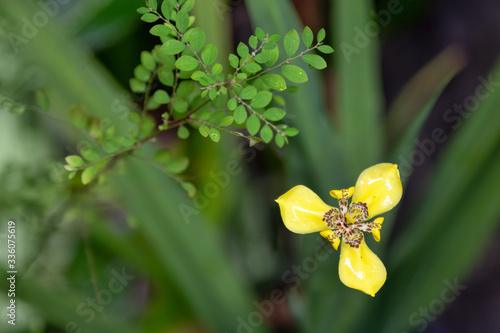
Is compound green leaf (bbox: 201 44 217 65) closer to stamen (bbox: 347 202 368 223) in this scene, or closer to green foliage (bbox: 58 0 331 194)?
green foliage (bbox: 58 0 331 194)

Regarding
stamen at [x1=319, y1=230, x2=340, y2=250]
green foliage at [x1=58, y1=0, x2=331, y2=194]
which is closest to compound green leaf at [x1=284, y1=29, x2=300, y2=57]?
green foliage at [x1=58, y1=0, x2=331, y2=194]

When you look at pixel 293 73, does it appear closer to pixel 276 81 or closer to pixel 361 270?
pixel 276 81

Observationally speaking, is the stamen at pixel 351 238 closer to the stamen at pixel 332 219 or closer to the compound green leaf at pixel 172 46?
the stamen at pixel 332 219

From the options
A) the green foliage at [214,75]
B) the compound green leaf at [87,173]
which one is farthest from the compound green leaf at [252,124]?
the compound green leaf at [87,173]

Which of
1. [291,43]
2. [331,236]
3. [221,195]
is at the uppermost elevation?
[291,43]

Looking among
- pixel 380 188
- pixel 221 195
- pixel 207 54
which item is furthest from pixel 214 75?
pixel 221 195

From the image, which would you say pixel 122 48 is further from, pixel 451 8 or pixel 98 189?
pixel 451 8
